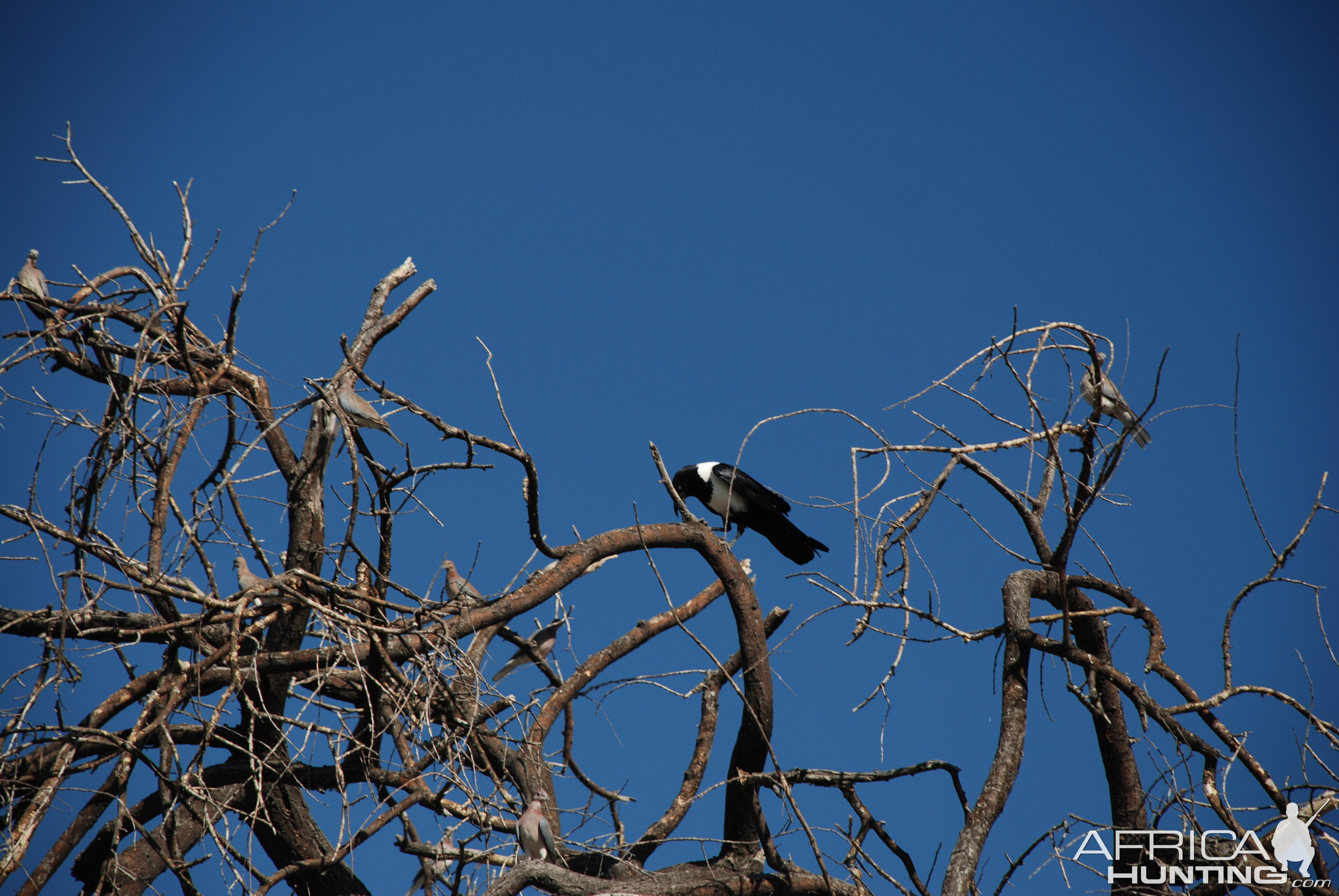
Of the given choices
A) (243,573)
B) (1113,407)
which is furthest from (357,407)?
(1113,407)

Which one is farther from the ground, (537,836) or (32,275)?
(32,275)

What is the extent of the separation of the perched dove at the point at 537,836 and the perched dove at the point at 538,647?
1.31 m

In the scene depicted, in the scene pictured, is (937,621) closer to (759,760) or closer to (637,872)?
(759,760)

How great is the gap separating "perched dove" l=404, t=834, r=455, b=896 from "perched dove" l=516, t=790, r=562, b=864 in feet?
0.73

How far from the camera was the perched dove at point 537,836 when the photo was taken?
122 inches

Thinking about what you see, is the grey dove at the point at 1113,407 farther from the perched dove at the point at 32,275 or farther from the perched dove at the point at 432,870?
the perched dove at the point at 32,275

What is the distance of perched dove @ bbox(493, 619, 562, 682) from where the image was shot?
453 centimetres

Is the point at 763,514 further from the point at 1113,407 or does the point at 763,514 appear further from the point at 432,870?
the point at 432,870

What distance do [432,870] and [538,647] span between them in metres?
1.48

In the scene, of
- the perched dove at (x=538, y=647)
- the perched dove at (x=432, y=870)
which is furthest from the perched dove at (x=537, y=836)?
the perched dove at (x=538, y=647)

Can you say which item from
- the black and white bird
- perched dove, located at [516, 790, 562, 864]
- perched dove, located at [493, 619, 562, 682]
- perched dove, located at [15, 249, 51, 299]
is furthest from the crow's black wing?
perched dove, located at [15, 249, 51, 299]

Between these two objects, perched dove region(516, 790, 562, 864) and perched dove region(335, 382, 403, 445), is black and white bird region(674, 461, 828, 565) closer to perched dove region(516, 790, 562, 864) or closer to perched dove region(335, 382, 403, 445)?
perched dove region(335, 382, 403, 445)

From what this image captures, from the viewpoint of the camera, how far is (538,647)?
15.3ft

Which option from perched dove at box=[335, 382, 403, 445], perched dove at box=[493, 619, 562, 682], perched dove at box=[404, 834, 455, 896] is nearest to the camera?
perched dove at box=[404, 834, 455, 896]
